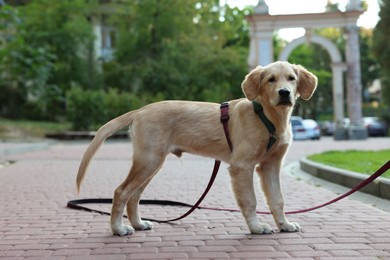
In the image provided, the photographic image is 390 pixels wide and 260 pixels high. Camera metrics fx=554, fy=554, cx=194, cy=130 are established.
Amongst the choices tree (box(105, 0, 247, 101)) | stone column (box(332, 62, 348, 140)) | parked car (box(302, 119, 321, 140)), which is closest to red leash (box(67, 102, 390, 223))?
stone column (box(332, 62, 348, 140))

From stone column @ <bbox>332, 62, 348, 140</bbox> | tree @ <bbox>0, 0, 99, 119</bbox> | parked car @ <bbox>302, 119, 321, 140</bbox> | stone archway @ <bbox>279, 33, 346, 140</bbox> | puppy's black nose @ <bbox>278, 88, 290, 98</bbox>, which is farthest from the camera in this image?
tree @ <bbox>0, 0, 99, 119</bbox>

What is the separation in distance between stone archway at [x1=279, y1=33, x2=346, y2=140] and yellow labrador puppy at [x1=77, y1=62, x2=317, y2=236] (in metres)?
28.9

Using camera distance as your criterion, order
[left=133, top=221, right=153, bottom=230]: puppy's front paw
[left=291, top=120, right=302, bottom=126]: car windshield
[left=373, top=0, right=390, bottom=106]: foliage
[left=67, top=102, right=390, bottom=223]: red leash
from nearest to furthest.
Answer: [left=67, top=102, right=390, bottom=223]: red leash → [left=133, top=221, right=153, bottom=230]: puppy's front paw → [left=291, top=120, right=302, bottom=126]: car windshield → [left=373, top=0, right=390, bottom=106]: foliage

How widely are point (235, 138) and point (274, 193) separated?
0.71 metres

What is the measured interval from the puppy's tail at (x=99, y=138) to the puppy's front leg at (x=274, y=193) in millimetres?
1491

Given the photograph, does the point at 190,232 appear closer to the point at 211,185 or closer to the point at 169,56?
the point at 211,185

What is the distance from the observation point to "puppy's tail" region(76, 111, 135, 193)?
552 centimetres

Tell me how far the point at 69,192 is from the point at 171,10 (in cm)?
3272

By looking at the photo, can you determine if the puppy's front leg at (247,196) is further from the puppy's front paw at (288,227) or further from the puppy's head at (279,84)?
the puppy's head at (279,84)

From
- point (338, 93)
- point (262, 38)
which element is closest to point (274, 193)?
point (262, 38)

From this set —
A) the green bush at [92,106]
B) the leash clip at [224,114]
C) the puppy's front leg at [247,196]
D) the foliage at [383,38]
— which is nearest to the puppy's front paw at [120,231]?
the puppy's front leg at [247,196]

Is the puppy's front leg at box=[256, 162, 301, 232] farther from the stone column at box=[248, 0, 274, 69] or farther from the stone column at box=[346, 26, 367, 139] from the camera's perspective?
the stone column at box=[346, 26, 367, 139]

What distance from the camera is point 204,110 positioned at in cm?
585

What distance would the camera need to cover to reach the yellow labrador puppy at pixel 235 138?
5406 mm
